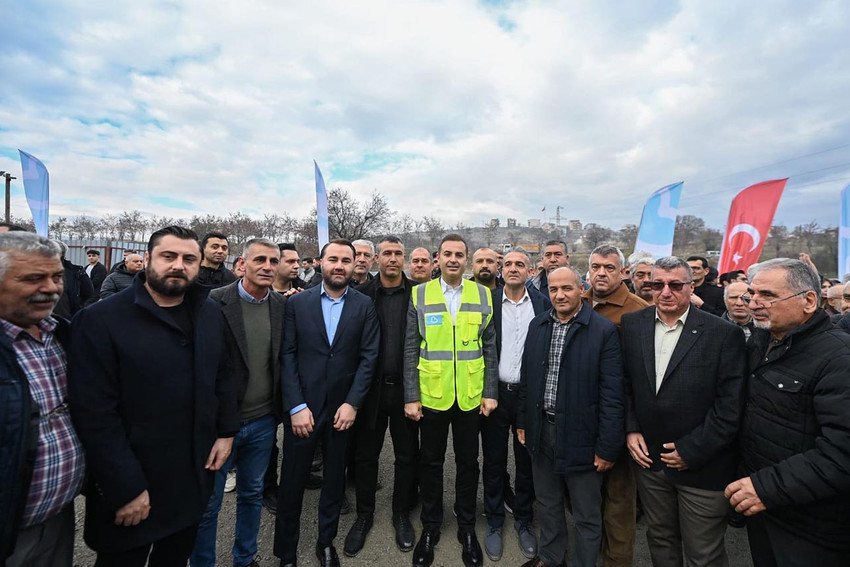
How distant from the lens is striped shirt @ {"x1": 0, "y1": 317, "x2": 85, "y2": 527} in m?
1.49

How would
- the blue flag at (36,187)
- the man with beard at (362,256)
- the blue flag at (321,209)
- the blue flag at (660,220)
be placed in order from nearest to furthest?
the man with beard at (362,256), the blue flag at (660,220), the blue flag at (36,187), the blue flag at (321,209)

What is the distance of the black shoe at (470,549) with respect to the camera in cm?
277

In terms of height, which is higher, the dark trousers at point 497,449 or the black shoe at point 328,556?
the dark trousers at point 497,449

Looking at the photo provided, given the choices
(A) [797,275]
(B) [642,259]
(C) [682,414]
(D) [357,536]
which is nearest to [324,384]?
(D) [357,536]

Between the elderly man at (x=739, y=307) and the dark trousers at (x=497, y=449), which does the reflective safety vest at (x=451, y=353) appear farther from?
the elderly man at (x=739, y=307)

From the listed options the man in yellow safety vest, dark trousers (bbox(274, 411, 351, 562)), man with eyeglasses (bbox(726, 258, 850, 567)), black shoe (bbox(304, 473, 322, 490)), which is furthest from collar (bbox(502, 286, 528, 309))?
black shoe (bbox(304, 473, 322, 490))

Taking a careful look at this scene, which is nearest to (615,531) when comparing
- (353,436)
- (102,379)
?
(353,436)

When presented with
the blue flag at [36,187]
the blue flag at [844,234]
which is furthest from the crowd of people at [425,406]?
the blue flag at [36,187]

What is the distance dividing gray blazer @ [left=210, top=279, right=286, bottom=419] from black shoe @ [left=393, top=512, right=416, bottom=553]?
4.52 ft

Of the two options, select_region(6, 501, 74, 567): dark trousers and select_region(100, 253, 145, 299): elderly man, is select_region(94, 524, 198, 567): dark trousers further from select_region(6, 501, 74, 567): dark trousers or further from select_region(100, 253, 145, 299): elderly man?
select_region(100, 253, 145, 299): elderly man

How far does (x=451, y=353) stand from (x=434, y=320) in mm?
288

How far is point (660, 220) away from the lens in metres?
8.00

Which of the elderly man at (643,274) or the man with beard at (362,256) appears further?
the man with beard at (362,256)

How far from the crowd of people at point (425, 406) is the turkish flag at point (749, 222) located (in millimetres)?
5647
